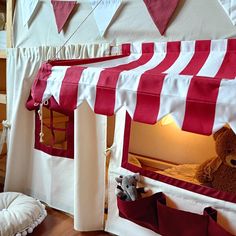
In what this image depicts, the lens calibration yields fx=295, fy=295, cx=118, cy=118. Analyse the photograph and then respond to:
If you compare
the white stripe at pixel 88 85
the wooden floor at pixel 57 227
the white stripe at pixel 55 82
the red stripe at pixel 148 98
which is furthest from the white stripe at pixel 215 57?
the wooden floor at pixel 57 227

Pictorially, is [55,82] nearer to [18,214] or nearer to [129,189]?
[129,189]

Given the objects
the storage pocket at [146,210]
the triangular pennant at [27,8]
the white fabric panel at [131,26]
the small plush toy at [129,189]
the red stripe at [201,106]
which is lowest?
the storage pocket at [146,210]

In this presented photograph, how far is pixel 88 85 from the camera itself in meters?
1.15

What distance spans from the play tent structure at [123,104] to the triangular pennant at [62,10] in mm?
54

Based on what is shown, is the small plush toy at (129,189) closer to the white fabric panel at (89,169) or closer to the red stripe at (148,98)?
the white fabric panel at (89,169)

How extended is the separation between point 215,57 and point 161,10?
1.22 feet

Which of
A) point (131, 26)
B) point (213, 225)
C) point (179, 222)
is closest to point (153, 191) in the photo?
point (179, 222)

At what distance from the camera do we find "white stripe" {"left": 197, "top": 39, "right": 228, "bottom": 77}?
3.92ft

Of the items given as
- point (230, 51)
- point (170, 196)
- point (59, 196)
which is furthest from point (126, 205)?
point (230, 51)

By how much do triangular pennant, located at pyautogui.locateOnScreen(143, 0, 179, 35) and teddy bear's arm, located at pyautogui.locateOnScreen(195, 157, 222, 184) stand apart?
30.0 inches

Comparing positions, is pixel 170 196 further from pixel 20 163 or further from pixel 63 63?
pixel 20 163

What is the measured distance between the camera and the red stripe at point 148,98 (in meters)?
0.99

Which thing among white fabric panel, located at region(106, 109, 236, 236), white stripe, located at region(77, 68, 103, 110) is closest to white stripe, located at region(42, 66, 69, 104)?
white stripe, located at region(77, 68, 103, 110)

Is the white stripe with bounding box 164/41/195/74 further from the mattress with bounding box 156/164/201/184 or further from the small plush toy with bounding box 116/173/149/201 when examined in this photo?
the mattress with bounding box 156/164/201/184
